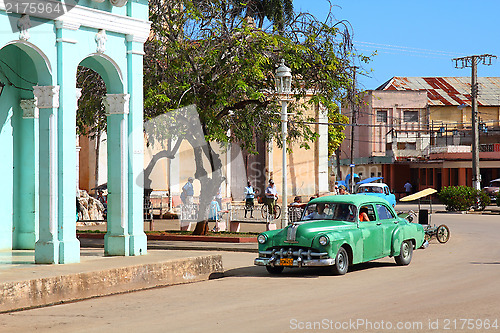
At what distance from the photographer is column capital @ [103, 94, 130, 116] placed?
14.9 meters

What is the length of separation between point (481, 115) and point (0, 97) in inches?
2604

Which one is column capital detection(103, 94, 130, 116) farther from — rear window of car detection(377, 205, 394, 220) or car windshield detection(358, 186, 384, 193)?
car windshield detection(358, 186, 384, 193)

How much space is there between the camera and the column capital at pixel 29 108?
15680mm

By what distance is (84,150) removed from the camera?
138 ft

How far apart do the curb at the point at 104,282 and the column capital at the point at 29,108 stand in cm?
450

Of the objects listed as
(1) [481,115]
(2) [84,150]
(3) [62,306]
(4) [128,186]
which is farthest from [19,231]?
(1) [481,115]

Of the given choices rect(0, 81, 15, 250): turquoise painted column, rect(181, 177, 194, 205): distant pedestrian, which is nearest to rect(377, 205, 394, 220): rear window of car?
rect(0, 81, 15, 250): turquoise painted column

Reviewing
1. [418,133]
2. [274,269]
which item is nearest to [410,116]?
[418,133]

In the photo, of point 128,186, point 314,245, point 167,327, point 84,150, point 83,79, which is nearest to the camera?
point 167,327

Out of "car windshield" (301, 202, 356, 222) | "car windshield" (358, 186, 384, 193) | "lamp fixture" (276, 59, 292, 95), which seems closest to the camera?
"car windshield" (301, 202, 356, 222)

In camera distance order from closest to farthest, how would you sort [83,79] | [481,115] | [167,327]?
1. [167,327]
2. [83,79]
3. [481,115]

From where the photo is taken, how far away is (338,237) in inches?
552

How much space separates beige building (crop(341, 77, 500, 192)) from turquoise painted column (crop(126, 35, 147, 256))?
52.1 metres

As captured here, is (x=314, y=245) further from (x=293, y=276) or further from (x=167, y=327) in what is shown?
(x=167, y=327)
